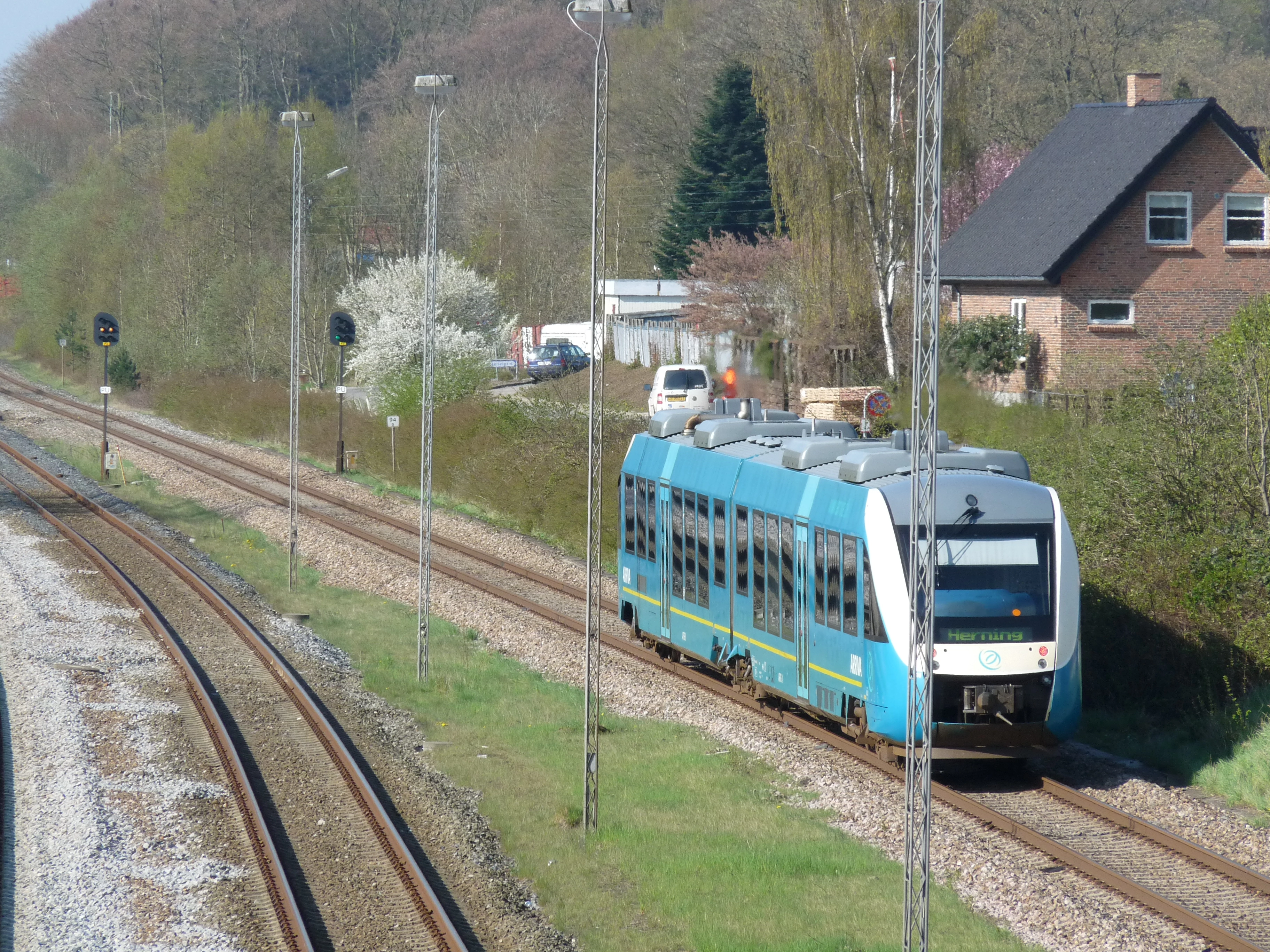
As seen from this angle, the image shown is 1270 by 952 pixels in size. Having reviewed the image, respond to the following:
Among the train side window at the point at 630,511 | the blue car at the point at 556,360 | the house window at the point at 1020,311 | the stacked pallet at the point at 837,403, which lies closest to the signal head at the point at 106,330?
the blue car at the point at 556,360

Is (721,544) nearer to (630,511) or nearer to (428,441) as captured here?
(630,511)

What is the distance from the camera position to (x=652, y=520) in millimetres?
18859

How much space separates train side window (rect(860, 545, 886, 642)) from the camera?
12953 millimetres

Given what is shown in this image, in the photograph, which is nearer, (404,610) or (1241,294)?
(404,610)

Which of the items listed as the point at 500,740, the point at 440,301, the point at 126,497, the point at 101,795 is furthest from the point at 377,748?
the point at 440,301

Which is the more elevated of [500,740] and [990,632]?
[990,632]

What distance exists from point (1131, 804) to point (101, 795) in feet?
30.6

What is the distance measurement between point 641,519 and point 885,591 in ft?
22.3

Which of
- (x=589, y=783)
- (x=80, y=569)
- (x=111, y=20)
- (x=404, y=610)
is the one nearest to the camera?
(x=589, y=783)

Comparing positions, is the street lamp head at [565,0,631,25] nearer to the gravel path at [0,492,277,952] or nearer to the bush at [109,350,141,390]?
the gravel path at [0,492,277,952]

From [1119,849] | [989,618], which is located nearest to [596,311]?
[989,618]

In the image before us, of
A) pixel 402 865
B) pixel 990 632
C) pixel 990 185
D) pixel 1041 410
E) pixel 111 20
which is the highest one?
pixel 111 20

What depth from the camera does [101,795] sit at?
13.5 metres

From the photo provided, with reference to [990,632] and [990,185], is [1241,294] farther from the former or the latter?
[990,632]
